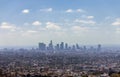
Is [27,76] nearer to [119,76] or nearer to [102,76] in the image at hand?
[102,76]

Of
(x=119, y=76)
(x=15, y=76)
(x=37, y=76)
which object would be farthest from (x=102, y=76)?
(x=15, y=76)

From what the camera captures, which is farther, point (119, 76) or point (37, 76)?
Answer: point (37, 76)

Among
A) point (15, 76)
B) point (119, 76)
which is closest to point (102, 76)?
point (119, 76)

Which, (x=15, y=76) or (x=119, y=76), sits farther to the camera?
(x=15, y=76)

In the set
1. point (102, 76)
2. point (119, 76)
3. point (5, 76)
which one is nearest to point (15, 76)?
point (5, 76)

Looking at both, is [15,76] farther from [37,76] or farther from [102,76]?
[102,76]

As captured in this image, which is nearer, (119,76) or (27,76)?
(119,76)


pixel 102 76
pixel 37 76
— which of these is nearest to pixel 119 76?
pixel 102 76

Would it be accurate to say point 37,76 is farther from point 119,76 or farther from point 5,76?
point 119,76
